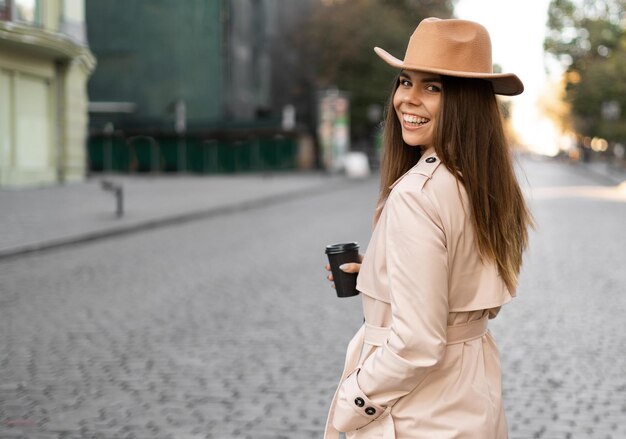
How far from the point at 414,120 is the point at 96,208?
1873 centimetres

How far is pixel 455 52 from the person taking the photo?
2.21 meters

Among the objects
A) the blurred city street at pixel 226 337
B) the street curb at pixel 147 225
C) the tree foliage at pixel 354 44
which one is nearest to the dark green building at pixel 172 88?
the tree foliage at pixel 354 44

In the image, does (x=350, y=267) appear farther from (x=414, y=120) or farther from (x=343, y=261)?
(x=414, y=120)

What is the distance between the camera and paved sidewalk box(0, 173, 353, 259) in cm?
1441

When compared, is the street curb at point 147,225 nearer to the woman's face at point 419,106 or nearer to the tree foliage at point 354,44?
the woman's face at point 419,106

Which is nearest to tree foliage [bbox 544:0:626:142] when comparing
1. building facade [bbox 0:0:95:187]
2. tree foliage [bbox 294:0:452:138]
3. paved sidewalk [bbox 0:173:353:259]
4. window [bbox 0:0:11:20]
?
tree foliage [bbox 294:0:452:138]

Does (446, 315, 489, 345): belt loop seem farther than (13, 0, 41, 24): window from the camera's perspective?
No

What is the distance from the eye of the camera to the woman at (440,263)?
2.06 m

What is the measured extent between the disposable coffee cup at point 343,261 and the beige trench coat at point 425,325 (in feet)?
1.08

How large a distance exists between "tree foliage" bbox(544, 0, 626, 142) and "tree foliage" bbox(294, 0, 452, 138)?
9682 millimetres

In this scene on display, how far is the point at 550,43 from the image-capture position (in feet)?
212

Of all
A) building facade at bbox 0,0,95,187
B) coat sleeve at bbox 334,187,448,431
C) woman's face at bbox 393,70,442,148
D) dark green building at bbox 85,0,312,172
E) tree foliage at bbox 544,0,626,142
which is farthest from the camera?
tree foliage at bbox 544,0,626,142

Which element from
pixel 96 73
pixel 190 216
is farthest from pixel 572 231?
pixel 96 73

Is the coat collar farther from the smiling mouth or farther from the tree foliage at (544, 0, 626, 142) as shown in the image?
the tree foliage at (544, 0, 626, 142)
